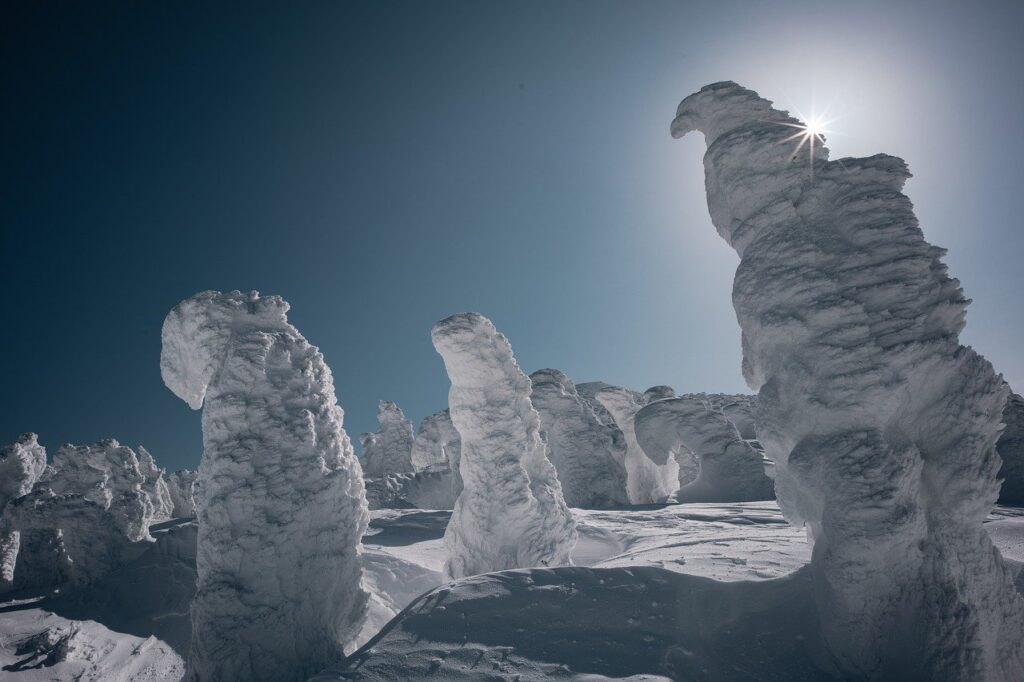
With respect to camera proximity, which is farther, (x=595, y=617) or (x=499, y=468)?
(x=499, y=468)

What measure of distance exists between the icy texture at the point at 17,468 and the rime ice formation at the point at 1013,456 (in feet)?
90.5

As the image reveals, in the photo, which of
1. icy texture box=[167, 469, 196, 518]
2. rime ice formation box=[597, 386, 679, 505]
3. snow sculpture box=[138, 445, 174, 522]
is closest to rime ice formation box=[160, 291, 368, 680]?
rime ice formation box=[597, 386, 679, 505]

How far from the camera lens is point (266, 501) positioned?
17.6ft

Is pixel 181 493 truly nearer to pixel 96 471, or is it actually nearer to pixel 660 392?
pixel 96 471

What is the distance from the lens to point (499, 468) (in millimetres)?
7977

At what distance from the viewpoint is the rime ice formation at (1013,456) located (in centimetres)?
1172

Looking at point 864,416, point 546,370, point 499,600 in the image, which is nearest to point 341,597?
point 499,600

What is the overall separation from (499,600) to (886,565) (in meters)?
3.68

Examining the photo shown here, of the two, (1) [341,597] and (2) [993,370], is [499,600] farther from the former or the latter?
(2) [993,370]

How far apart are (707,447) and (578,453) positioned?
14.7 ft

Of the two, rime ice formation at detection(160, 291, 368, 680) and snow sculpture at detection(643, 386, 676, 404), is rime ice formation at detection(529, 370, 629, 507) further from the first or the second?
rime ice formation at detection(160, 291, 368, 680)

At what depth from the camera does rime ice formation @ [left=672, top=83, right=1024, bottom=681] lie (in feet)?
14.2

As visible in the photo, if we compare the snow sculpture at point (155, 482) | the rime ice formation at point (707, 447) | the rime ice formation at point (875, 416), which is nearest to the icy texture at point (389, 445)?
the snow sculpture at point (155, 482)

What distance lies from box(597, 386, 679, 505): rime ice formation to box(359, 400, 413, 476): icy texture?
43.4 ft
